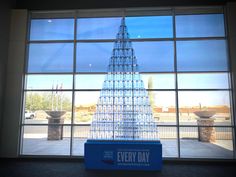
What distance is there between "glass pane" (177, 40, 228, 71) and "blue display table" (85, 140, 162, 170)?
255 centimetres

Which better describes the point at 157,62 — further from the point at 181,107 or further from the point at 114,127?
the point at 114,127

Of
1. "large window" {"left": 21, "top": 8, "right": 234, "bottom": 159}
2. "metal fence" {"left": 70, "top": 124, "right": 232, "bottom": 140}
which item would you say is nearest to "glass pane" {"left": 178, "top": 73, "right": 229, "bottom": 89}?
"large window" {"left": 21, "top": 8, "right": 234, "bottom": 159}

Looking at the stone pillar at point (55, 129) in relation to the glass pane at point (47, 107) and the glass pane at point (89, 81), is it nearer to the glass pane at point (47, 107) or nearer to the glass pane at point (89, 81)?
the glass pane at point (47, 107)

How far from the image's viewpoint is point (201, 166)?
502 cm

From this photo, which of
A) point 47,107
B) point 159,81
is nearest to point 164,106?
point 159,81

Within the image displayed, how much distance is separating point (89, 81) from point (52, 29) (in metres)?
2.07

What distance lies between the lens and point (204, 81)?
5559 millimetres

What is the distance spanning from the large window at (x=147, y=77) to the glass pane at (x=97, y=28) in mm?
31

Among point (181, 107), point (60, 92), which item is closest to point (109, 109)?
point (60, 92)

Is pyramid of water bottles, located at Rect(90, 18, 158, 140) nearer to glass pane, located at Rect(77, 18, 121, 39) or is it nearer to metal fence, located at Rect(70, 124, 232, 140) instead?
metal fence, located at Rect(70, 124, 232, 140)

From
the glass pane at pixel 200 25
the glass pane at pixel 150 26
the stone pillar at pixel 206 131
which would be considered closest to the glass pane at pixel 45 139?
the glass pane at pixel 150 26

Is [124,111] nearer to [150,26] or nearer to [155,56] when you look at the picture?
[155,56]

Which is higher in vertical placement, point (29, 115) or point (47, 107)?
point (47, 107)

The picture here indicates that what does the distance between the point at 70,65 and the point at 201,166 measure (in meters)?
4.65
